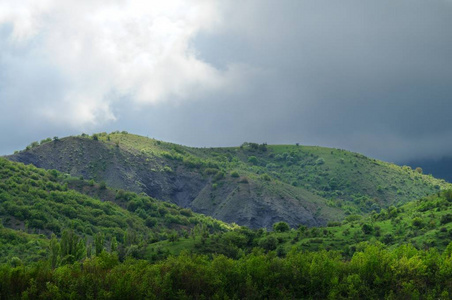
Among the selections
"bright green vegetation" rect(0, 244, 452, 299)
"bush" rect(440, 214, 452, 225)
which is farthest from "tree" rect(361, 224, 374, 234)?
"bright green vegetation" rect(0, 244, 452, 299)

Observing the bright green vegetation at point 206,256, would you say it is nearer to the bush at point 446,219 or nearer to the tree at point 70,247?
the bush at point 446,219

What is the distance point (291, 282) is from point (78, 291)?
100 feet

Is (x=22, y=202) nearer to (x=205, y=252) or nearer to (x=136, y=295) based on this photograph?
(x=205, y=252)

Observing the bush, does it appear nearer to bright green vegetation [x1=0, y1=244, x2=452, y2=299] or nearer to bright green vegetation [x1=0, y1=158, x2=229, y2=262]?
bright green vegetation [x1=0, y1=244, x2=452, y2=299]

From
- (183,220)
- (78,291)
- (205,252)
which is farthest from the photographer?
(183,220)

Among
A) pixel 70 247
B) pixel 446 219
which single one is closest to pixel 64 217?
pixel 70 247

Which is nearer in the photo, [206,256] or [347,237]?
[206,256]

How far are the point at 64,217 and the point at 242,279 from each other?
89.0m

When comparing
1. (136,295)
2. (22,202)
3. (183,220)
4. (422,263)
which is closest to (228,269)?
(136,295)

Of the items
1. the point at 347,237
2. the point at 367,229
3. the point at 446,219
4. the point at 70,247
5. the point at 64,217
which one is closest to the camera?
the point at 70,247

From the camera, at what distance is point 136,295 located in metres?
77.7

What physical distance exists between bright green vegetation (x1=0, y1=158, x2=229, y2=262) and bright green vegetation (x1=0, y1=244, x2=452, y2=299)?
32.9m

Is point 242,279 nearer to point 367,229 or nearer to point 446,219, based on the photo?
point 367,229

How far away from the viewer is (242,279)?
8488 cm
